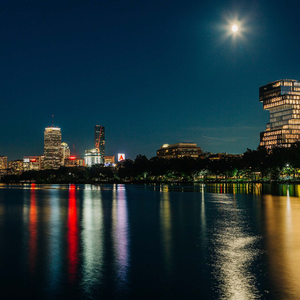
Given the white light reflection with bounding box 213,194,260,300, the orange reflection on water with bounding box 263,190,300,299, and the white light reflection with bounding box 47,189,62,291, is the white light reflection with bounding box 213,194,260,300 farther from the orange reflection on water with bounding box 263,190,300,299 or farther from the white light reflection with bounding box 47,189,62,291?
the white light reflection with bounding box 47,189,62,291

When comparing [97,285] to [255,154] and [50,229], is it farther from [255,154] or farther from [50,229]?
[255,154]

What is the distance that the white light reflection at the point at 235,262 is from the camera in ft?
33.6

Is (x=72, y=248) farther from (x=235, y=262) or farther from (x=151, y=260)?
(x=235, y=262)

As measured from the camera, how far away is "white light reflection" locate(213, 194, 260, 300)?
10.2 meters

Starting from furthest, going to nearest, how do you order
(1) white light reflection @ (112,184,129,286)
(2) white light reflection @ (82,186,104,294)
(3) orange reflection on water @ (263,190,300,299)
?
(1) white light reflection @ (112,184,129,286)
(2) white light reflection @ (82,186,104,294)
(3) orange reflection on water @ (263,190,300,299)

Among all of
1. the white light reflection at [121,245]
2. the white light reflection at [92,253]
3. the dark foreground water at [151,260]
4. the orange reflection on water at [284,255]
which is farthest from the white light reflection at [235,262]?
the white light reflection at [92,253]

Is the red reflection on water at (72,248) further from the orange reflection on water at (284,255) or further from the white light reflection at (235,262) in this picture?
the orange reflection on water at (284,255)

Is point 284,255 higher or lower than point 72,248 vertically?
lower

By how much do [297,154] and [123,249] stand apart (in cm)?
15084

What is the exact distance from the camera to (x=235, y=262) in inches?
528

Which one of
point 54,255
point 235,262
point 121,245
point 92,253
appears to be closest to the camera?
point 235,262

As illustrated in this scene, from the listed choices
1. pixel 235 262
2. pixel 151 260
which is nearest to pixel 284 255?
pixel 235 262

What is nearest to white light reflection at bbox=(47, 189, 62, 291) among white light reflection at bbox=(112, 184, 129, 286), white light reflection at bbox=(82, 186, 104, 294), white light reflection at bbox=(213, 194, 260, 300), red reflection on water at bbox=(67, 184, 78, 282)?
red reflection on water at bbox=(67, 184, 78, 282)

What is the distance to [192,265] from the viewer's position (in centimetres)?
1326
